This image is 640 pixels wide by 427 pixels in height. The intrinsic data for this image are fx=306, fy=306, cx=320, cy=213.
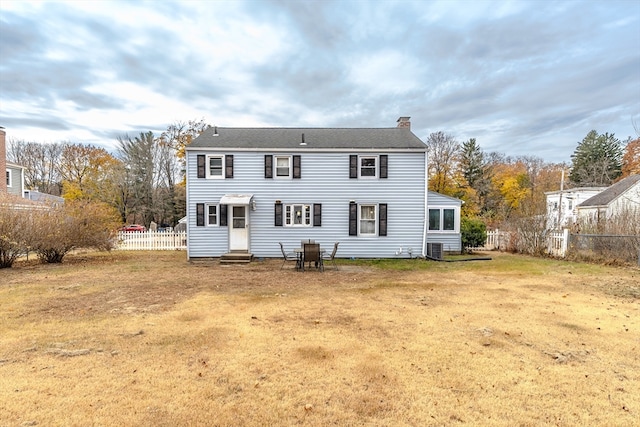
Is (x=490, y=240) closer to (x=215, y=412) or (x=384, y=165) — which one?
(x=384, y=165)

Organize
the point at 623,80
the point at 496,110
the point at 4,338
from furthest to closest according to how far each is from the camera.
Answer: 1. the point at 496,110
2. the point at 623,80
3. the point at 4,338

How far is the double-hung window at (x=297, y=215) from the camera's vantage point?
48.5 ft

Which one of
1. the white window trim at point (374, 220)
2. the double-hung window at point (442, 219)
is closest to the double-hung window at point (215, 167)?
the white window trim at point (374, 220)

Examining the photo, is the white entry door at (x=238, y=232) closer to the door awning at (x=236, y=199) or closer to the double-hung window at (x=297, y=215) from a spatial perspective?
the door awning at (x=236, y=199)

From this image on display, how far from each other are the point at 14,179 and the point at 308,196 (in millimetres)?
26180

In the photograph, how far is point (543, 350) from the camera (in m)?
4.52

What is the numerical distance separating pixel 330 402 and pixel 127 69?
70.5 feet

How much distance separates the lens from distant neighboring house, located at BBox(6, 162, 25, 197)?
2411 centimetres

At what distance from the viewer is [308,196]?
14.8 meters

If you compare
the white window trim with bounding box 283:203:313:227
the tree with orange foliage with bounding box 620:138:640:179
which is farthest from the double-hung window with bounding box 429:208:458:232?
the tree with orange foliage with bounding box 620:138:640:179

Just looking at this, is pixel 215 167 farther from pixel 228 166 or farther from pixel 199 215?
pixel 199 215

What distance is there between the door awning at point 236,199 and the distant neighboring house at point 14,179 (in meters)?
21.5

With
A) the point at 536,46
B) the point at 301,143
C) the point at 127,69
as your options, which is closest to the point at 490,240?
the point at 536,46

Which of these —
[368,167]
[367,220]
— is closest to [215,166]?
[368,167]
